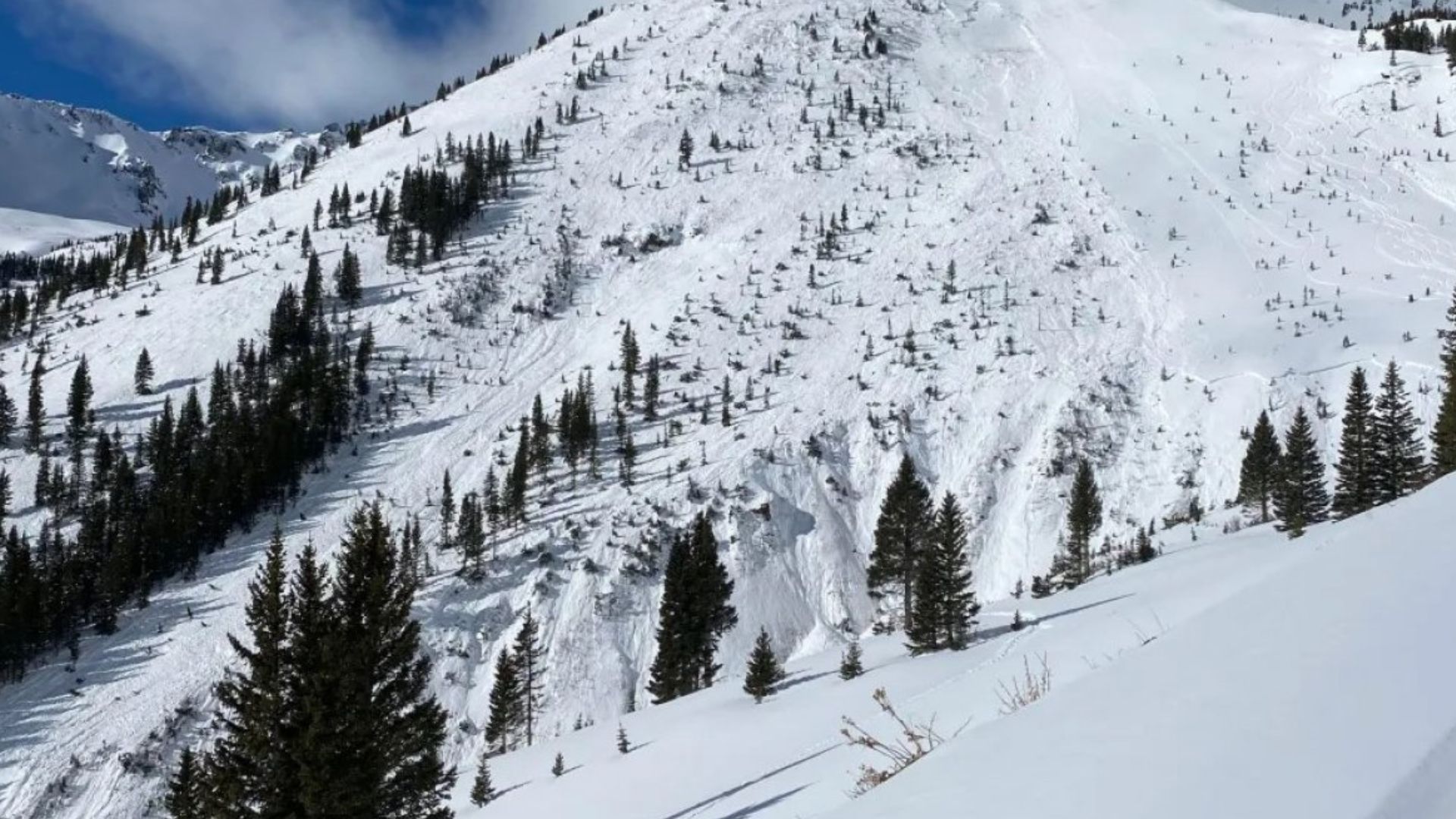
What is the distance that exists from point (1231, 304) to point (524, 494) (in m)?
61.2

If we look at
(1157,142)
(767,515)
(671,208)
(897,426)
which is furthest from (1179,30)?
(767,515)

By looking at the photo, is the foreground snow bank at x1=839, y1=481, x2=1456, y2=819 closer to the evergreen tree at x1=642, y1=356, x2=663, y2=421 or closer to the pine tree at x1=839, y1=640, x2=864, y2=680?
the pine tree at x1=839, y1=640, x2=864, y2=680

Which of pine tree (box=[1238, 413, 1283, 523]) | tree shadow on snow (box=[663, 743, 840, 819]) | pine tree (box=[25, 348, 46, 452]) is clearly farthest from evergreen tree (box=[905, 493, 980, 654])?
pine tree (box=[25, 348, 46, 452])

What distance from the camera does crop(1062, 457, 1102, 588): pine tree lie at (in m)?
49.0

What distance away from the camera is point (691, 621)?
42.7m

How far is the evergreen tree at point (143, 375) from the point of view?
284 feet

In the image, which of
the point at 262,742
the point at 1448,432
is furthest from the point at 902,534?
the point at 262,742

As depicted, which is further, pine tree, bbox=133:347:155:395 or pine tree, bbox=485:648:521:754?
pine tree, bbox=133:347:155:395

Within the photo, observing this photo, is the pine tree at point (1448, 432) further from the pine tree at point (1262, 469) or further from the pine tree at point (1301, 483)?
the pine tree at point (1262, 469)

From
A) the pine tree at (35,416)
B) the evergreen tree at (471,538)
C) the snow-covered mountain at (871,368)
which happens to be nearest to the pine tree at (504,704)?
the snow-covered mountain at (871,368)

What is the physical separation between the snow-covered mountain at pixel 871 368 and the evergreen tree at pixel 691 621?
7636 millimetres

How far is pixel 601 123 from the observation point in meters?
134

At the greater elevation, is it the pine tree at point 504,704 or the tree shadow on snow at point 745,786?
the tree shadow on snow at point 745,786

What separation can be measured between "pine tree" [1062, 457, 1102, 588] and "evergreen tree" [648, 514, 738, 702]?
63.7 ft
